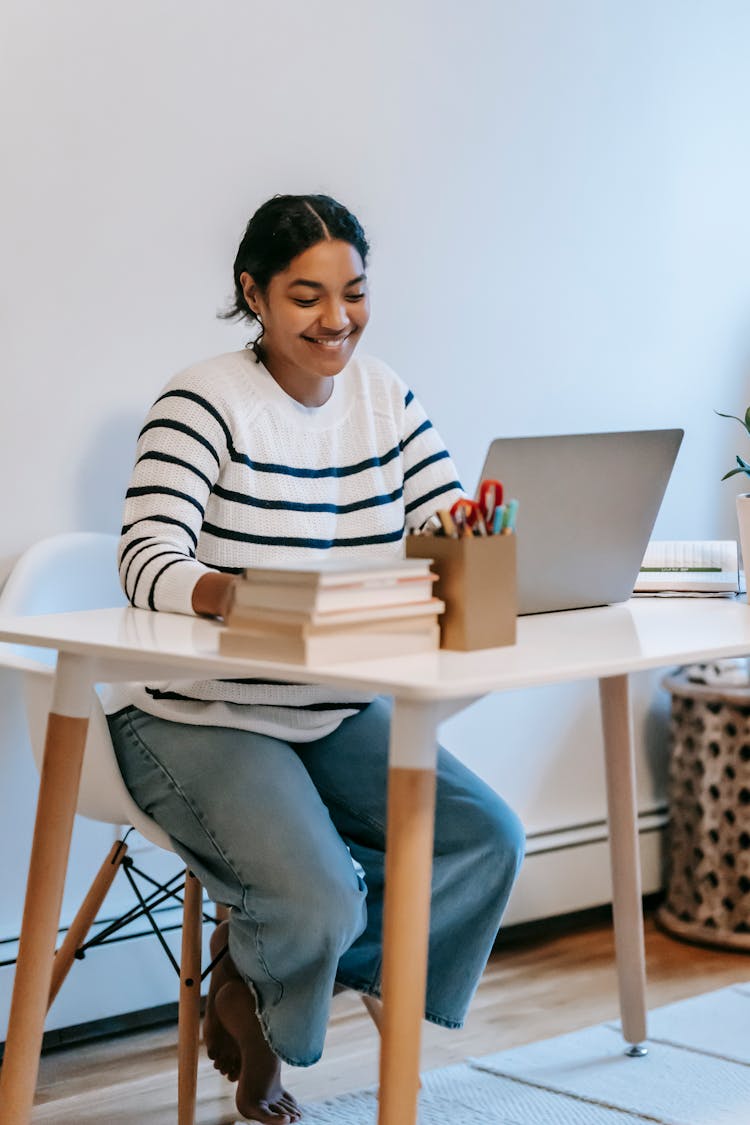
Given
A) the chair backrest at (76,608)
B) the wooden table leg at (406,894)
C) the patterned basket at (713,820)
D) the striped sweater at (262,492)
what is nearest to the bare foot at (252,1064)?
the chair backrest at (76,608)

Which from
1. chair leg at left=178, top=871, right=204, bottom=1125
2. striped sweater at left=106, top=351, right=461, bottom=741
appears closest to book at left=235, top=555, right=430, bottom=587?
striped sweater at left=106, top=351, right=461, bottom=741

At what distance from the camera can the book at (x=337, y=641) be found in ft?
4.06

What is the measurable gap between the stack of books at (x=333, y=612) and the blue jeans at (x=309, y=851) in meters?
0.31

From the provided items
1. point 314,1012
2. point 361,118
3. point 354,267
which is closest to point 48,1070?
point 314,1012

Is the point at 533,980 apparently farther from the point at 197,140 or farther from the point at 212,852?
the point at 197,140

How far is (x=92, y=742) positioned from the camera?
5.42ft

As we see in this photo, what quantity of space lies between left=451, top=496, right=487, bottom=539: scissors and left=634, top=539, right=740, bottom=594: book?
0.53m

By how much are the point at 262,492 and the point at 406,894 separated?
0.67 m

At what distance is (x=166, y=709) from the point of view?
1.67 meters

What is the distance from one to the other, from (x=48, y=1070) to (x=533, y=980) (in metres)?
0.85

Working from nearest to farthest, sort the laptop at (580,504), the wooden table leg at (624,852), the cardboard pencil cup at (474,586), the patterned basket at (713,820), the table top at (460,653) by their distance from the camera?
1. the table top at (460,653)
2. the cardboard pencil cup at (474,586)
3. the laptop at (580,504)
4. the wooden table leg at (624,852)
5. the patterned basket at (713,820)

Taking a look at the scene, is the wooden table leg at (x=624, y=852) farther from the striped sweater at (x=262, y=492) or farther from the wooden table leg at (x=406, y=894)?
the wooden table leg at (x=406, y=894)

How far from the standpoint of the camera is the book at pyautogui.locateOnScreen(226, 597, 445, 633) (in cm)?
124

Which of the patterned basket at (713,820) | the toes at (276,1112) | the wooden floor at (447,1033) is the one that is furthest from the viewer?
the patterned basket at (713,820)
